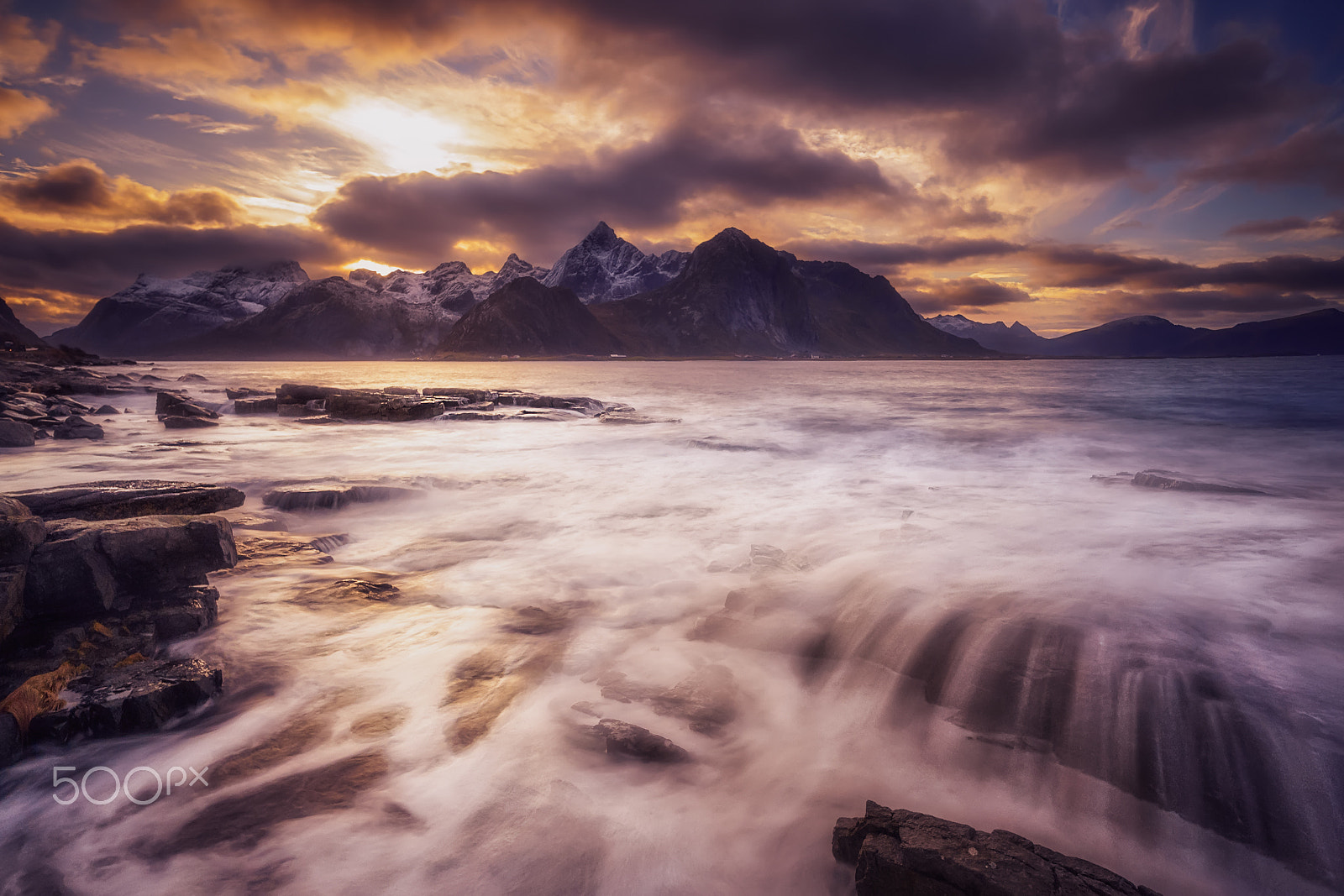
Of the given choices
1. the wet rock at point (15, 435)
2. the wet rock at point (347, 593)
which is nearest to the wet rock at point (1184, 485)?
the wet rock at point (347, 593)

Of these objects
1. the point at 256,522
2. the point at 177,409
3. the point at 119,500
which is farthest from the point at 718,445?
the point at 177,409

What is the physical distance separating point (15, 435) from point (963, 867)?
19.5 m

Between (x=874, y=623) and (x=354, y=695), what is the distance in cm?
435

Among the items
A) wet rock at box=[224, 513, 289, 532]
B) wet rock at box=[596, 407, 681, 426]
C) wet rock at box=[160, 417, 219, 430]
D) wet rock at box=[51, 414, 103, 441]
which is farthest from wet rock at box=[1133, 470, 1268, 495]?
wet rock at box=[160, 417, 219, 430]

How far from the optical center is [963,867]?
2.27 metres

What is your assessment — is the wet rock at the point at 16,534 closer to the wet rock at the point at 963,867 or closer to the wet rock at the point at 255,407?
the wet rock at the point at 963,867

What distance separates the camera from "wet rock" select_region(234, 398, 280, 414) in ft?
75.9

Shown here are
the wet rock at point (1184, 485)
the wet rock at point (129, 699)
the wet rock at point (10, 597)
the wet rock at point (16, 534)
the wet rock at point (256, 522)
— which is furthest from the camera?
the wet rock at point (1184, 485)

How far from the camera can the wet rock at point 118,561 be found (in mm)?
4223

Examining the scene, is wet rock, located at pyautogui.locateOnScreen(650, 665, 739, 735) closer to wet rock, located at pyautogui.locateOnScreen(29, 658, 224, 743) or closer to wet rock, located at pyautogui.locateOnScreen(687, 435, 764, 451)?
wet rock, located at pyautogui.locateOnScreen(29, 658, 224, 743)

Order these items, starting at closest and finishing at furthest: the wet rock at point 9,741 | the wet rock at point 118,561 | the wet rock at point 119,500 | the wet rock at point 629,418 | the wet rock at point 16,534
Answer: the wet rock at point 9,741, the wet rock at point 16,534, the wet rock at point 118,561, the wet rock at point 119,500, the wet rock at point 629,418

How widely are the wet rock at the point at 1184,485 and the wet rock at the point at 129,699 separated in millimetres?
13309

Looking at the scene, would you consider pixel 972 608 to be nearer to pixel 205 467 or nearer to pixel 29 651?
pixel 29 651

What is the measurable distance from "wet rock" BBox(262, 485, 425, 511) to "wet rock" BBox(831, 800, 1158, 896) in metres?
8.70
